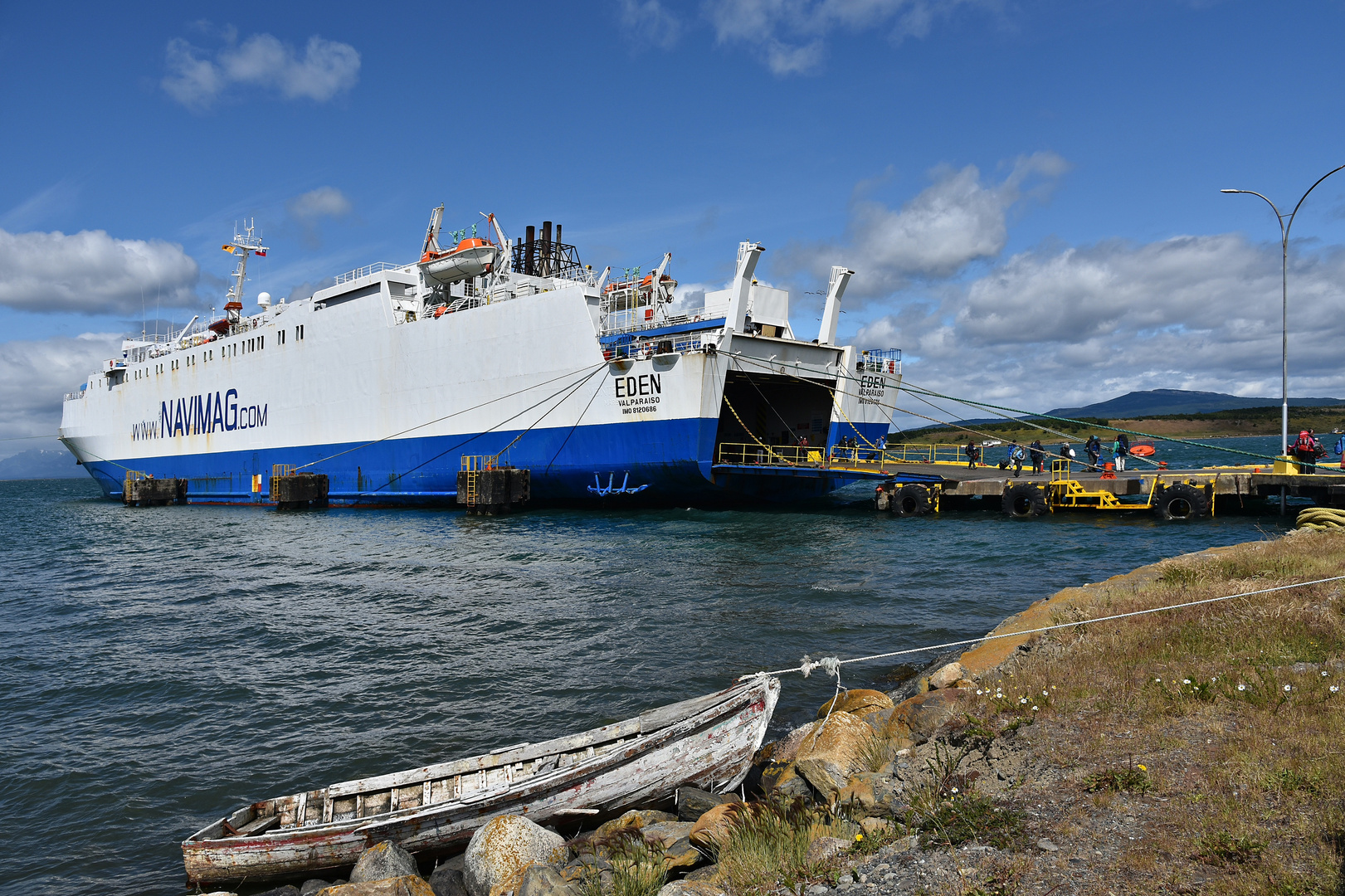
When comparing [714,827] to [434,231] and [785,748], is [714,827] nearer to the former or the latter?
[785,748]

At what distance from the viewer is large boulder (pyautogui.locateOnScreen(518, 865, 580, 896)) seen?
15.8 ft

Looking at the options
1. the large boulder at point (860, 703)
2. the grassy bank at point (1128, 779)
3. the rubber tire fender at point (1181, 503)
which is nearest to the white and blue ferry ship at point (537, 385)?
the rubber tire fender at point (1181, 503)

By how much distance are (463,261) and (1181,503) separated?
27.0m

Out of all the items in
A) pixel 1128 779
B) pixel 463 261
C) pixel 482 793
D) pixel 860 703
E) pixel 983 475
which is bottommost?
pixel 482 793

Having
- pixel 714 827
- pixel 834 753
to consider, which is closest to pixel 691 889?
pixel 714 827

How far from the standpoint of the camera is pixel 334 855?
5.97 metres

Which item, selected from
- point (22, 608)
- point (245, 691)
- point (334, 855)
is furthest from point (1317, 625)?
point (22, 608)

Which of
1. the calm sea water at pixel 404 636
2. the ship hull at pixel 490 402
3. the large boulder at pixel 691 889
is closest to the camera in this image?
the large boulder at pixel 691 889

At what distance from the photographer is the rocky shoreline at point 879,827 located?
391 centimetres

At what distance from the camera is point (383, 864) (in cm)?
579

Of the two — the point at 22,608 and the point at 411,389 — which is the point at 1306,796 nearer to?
the point at 22,608

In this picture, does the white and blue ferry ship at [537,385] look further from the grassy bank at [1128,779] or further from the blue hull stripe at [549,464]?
the grassy bank at [1128,779]

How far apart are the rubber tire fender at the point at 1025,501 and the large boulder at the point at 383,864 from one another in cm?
2233

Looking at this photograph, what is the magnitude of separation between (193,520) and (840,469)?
93.7ft
